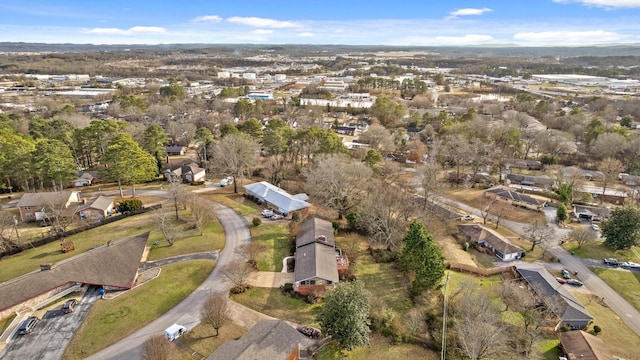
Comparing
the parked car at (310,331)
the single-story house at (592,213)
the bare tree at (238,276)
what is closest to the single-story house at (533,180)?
the single-story house at (592,213)

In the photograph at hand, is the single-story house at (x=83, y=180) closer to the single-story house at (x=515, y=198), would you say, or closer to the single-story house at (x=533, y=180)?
the single-story house at (x=515, y=198)

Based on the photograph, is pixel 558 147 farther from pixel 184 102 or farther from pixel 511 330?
pixel 184 102

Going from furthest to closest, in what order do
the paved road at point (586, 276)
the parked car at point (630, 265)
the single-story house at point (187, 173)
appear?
the single-story house at point (187, 173) → the parked car at point (630, 265) → the paved road at point (586, 276)

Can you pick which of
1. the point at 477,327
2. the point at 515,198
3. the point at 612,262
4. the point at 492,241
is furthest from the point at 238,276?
the point at 515,198

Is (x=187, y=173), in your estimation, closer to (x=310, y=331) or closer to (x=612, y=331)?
(x=310, y=331)

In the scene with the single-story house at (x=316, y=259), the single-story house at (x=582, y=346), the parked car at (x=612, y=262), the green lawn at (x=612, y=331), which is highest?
the single-story house at (x=316, y=259)

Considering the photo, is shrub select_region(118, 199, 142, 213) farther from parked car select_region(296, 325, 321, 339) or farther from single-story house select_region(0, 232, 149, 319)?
parked car select_region(296, 325, 321, 339)
